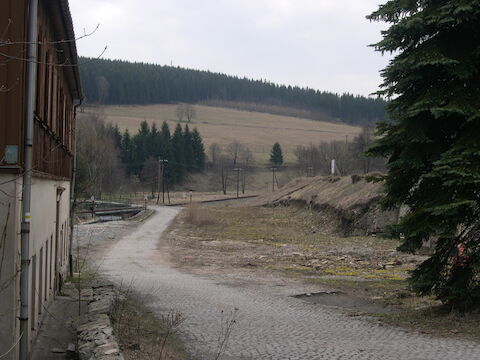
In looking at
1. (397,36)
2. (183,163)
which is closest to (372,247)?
(397,36)

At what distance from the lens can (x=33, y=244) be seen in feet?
30.5

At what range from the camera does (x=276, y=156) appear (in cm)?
12669

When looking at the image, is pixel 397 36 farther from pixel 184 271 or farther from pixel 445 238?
pixel 184 271

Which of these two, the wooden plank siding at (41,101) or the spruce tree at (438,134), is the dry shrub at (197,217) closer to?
the wooden plank siding at (41,101)

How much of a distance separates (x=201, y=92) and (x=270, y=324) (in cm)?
17224

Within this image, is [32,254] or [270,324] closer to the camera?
[32,254]

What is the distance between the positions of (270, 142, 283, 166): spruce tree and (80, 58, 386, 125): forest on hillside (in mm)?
35638

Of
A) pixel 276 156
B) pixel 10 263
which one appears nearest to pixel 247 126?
pixel 276 156

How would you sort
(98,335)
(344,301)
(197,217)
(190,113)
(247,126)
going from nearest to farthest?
(98,335)
(344,301)
(197,217)
(190,113)
(247,126)

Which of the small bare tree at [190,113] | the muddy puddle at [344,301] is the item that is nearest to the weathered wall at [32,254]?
the muddy puddle at [344,301]

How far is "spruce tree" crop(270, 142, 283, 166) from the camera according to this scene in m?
127

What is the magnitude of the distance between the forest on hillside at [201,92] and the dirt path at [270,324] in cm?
13014

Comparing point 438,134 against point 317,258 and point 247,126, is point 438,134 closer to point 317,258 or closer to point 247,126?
point 317,258

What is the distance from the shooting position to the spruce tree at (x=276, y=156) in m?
127
